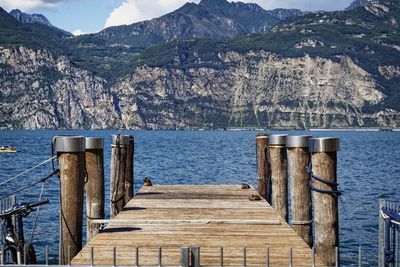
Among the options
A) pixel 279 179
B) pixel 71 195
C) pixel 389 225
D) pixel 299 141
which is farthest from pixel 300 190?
pixel 71 195

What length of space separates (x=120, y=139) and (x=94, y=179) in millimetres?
3925

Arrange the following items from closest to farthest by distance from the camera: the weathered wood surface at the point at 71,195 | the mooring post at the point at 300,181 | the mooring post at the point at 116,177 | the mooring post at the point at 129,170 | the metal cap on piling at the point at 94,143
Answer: the weathered wood surface at the point at 71,195, the mooring post at the point at 300,181, the metal cap on piling at the point at 94,143, the mooring post at the point at 116,177, the mooring post at the point at 129,170

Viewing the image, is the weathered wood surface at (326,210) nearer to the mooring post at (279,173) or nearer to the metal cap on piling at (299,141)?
the metal cap on piling at (299,141)

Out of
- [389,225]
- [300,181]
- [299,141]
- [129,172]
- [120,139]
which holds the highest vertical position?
[299,141]

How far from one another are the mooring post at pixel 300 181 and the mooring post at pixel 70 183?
4295mm

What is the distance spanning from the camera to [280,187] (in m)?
16.2

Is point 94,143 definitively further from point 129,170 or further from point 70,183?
point 129,170

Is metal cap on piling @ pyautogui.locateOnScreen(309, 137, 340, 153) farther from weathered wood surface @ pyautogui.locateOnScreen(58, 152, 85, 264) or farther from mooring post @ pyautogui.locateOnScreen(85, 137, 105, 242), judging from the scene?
mooring post @ pyautogui.locateOnScreen(85, 137, 105, 242)

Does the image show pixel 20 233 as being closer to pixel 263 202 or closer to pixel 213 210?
pixel 213 210

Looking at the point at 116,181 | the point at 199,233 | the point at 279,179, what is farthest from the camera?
the point at 116,181

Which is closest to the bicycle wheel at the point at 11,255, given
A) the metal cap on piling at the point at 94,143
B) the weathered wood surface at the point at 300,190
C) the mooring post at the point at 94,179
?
the mooring post at the point at 94,179

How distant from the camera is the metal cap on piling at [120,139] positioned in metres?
17.1

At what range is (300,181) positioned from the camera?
1255cm

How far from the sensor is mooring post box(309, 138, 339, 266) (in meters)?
10.6
